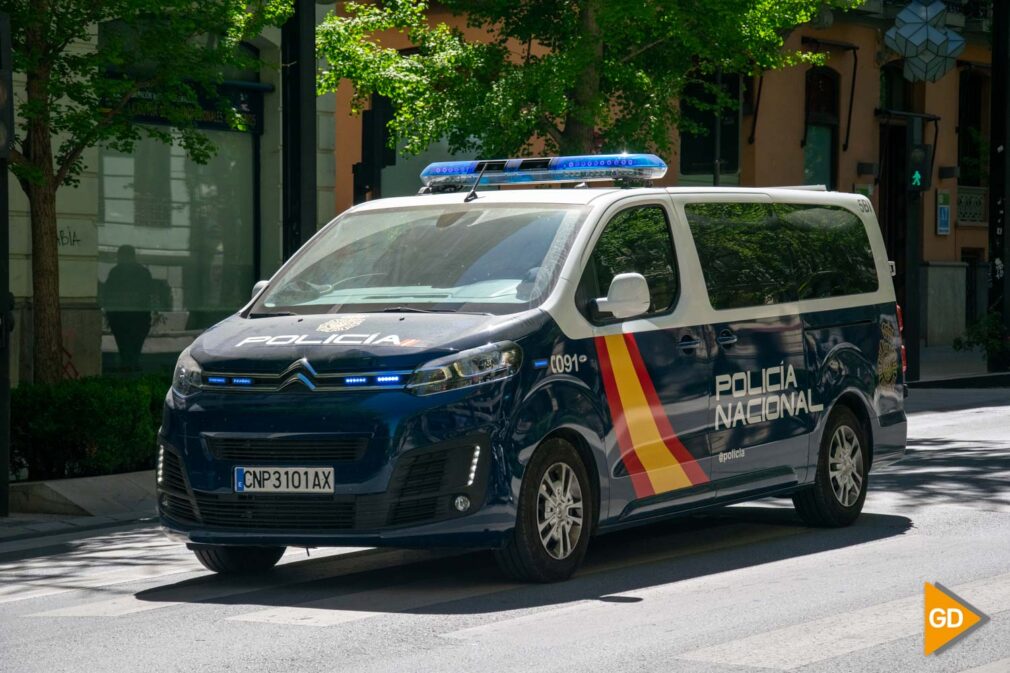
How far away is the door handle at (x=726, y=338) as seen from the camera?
961 centimetres

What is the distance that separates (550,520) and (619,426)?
2.24ft

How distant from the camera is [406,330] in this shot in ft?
27.5

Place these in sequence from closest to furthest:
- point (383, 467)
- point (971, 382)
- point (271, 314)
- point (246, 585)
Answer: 1. point (383, 467)
2. point (246, 585)
3. point (271, 314)
4. point (971, 382)

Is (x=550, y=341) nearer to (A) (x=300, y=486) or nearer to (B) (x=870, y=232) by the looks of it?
(A) (x=300, y=486)

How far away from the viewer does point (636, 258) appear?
9.30 m

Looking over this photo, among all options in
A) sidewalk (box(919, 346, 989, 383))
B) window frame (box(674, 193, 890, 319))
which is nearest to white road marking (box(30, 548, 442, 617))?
window frame (box(674, 193, 890, 319))

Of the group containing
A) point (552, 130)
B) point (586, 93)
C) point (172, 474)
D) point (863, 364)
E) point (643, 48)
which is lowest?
point (172, 474)

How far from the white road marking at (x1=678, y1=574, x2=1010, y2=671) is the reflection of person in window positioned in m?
14.3

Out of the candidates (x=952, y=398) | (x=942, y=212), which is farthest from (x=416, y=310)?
(x=942, y=212)

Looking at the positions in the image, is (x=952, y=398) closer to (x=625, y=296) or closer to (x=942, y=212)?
(x=625, y=296)

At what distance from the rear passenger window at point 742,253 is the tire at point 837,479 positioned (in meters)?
0.87

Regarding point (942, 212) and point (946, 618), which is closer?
point (946, 618)

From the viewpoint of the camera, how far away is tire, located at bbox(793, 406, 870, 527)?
1043 centimetres

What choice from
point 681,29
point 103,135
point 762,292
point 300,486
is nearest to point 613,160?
point 762,292
